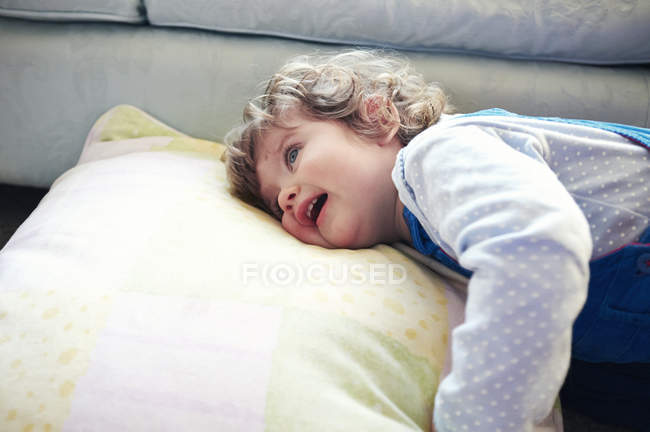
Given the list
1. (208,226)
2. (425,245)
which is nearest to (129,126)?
(208,226)

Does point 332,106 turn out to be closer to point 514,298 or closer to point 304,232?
point 304,232

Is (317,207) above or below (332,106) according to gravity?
below

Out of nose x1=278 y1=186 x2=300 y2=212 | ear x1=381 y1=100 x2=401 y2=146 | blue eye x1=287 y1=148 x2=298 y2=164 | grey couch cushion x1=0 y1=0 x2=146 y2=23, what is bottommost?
nose x1=278 y1=186 x2=300 y2=212

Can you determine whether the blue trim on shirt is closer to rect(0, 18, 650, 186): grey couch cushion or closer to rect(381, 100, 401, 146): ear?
rect(381, 100, 401, 146): ear

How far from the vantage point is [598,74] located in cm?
100

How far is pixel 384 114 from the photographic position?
32.0 inches

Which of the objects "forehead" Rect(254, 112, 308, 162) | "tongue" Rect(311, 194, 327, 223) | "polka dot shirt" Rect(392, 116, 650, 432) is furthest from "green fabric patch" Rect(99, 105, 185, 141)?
"polka dot shirt" Rect(392, 116, 650, 432)

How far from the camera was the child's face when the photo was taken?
718 millimetres

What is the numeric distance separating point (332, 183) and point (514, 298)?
351 mm

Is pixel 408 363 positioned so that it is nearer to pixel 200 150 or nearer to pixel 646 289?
pixel 646 289

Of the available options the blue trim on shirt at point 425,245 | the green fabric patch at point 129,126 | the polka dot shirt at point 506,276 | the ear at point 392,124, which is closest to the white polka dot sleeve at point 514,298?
the polka dot shirt at point 506,276

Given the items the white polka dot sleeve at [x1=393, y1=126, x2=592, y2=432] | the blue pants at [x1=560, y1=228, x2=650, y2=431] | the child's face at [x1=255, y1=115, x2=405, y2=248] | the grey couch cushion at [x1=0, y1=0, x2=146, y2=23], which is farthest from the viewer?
the grey couch cushion at [x1=0, y1=0, x2=146, y2=23]

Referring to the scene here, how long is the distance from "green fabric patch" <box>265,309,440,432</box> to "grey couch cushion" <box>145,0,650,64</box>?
68 centimetres

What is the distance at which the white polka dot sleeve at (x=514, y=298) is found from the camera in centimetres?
42
